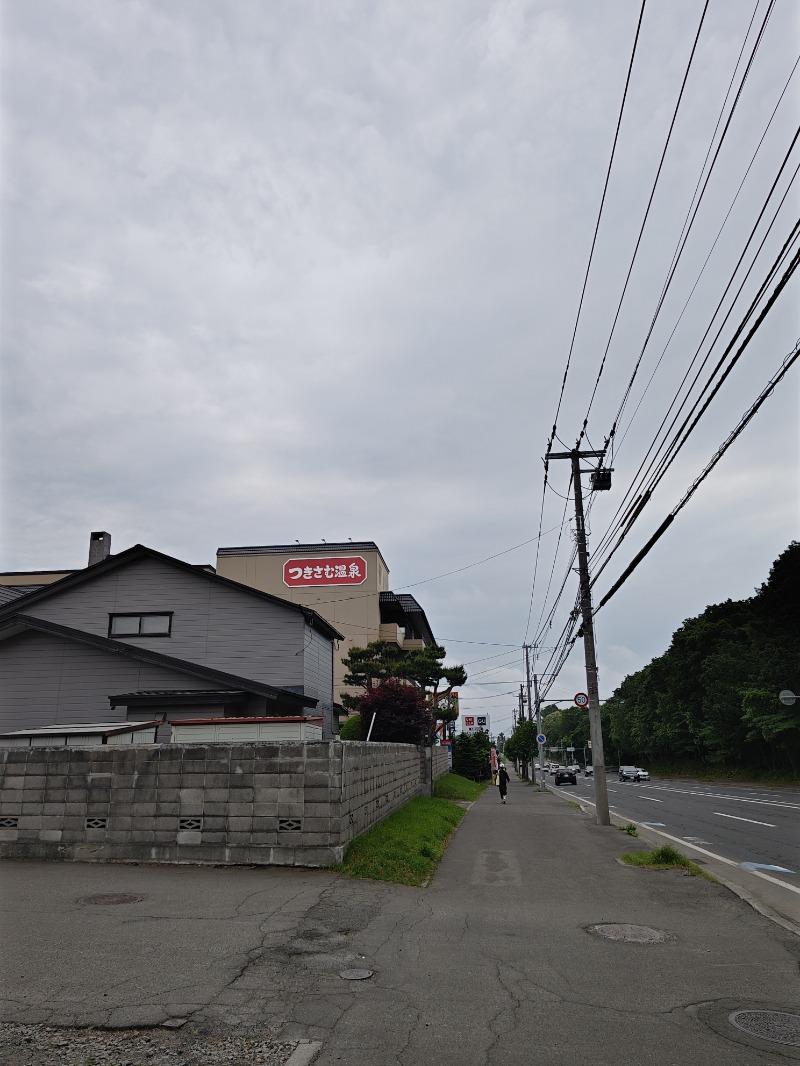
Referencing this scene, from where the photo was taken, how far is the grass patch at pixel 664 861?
1240 centimetres

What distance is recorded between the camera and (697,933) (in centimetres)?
809

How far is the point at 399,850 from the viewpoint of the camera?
1203 cm

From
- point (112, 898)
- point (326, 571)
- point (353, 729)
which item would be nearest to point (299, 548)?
point (326, 571)

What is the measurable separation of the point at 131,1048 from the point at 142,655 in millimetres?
16947

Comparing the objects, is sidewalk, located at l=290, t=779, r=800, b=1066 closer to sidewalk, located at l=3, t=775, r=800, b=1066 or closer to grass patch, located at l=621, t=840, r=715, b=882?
sidewalk, located at l=3, t=775, r=800, b=1066

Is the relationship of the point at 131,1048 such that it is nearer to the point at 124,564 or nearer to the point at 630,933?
the point at 630,933

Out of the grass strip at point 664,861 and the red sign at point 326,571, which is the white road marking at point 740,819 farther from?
the red sign at point 326,571

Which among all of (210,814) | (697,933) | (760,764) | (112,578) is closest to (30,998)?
(210,814)

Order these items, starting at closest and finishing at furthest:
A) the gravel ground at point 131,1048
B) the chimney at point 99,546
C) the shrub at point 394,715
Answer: the gravel ground at point 131,1048 < the shrub at point 394,715 < the chimney at point 99,546

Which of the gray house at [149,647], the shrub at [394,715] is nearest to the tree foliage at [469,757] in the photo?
the shrub at [394,715]

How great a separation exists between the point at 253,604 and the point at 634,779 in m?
47.0

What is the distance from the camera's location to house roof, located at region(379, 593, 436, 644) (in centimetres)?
5016

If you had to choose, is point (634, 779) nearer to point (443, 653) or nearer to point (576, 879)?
point (443, 653)

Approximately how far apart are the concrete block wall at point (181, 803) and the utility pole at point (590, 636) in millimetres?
11426
